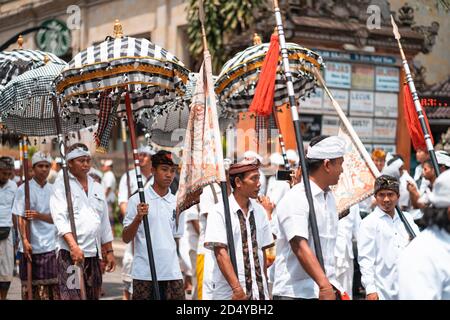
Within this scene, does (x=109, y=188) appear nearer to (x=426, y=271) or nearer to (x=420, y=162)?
(x=420, y=162)

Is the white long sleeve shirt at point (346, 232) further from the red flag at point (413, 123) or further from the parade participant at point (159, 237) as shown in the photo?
the parade participant at point (159, 237)

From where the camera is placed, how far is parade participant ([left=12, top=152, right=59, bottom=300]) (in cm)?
963

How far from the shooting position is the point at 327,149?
5859 millimetres

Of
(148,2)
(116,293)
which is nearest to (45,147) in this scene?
(148,2)

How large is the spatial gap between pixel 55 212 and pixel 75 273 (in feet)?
2.01

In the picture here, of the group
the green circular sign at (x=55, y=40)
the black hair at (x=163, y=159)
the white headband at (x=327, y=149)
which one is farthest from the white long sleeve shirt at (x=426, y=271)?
the green circular sign at (x=55, y=40)

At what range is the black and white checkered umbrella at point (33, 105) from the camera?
823 cm

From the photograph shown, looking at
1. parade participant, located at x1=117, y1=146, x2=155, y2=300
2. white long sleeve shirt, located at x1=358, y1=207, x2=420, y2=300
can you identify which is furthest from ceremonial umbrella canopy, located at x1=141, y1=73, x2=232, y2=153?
white long sleeve shirt, located at x1=358, y1=207, x2=420, y2=300

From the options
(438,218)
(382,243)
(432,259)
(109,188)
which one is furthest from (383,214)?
(109,188)

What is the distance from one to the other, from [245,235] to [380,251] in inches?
52.8

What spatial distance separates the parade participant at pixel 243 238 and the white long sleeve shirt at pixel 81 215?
222 centimetres

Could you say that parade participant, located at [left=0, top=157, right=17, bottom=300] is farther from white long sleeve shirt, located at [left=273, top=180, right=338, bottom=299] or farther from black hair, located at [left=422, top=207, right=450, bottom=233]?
black hair, located at [left=422, top=207, right=450, bottom=233]

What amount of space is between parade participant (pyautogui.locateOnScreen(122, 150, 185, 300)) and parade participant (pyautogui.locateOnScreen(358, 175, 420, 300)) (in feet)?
5.72
